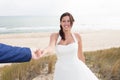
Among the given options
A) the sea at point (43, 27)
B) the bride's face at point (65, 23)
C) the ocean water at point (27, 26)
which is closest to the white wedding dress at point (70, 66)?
the bride's face at point (65, 23)

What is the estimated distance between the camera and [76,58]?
523cm

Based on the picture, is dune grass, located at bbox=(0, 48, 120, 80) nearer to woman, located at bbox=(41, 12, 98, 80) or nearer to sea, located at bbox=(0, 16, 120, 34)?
woman, located at bbox=(41, 12, 98, 80)

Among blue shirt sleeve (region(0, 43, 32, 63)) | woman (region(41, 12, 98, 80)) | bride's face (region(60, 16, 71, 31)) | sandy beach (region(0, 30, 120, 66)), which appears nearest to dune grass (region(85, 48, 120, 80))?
woman (region(41, 12, 98, 80))

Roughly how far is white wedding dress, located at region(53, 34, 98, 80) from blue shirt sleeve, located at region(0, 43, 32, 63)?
154 inches

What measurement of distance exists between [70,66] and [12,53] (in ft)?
13.4

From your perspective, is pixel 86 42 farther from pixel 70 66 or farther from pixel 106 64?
pixel 70 66

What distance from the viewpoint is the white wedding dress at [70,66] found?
16.8 feet

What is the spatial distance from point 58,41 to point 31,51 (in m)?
4.03

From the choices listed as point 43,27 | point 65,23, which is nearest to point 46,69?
point 65,23

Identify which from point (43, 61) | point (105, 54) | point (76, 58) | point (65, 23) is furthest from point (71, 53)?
point (105, 54)

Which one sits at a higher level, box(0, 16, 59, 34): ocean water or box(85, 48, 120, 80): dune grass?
box(85, 48, 120, 80): dune grass

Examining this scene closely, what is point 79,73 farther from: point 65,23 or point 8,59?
point 8,59

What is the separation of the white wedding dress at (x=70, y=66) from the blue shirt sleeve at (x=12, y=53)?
3.92 metres

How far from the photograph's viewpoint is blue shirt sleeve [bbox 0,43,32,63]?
1140 millimetres
